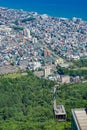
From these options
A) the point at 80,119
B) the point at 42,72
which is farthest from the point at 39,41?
the point at 80,119

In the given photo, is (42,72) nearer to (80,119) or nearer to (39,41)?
(39,41)

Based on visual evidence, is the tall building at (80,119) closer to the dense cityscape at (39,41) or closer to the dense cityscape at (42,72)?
the dense cityscape at (42,72)

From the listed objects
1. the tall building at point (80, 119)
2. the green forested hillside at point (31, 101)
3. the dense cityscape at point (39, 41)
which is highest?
the dense cityscape at point (39, 41)

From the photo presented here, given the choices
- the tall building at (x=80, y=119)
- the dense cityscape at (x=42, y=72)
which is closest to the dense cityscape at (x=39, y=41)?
the dense cityscape at (x=42, y=72)

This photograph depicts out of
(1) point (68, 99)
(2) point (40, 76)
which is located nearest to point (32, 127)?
(1) point (68, 99)

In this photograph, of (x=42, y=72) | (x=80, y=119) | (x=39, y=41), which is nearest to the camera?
(x=80, y=119)

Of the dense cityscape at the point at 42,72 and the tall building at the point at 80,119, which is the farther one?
the dense cityscape at the point at 42,72

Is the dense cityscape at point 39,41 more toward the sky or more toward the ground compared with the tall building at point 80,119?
more toward the sky

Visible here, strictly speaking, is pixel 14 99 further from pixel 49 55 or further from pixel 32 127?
pixel 49 55

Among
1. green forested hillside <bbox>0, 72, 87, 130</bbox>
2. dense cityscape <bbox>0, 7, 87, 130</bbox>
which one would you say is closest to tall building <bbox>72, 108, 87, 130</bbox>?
dense cityscape <bbox>0, 7, 87, 130</bbox>
